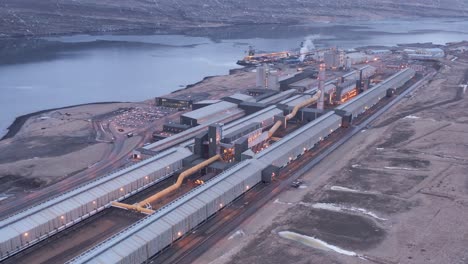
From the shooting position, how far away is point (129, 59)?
118 m

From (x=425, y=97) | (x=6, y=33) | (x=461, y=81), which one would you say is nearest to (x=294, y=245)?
(x=425, y=97)

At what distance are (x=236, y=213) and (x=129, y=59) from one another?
92.8 meters

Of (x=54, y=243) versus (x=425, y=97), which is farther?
(x=425, y=97)

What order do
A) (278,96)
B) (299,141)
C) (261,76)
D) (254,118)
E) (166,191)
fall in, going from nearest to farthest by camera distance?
(166,191) < (299,141) < (254,118) < (278,96) < (261,76)

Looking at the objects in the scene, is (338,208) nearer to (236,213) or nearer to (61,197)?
(236,213)

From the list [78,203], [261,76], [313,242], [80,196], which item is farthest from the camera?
[261,76]

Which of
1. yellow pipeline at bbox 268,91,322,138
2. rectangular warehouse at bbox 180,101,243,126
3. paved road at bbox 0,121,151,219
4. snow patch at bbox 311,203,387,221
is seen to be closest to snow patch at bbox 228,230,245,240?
snow patch at bbox 311,203,387,221

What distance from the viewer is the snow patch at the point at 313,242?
27056 millimetres

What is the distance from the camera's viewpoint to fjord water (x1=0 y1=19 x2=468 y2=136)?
265 ft

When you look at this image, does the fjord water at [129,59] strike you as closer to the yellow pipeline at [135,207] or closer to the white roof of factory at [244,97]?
the white roof of factory at [244,97]

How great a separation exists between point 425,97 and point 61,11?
6303 inches

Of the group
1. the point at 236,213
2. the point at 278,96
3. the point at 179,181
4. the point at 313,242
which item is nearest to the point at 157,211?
the point at 236,213

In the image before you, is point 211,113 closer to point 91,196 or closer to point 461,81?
point 91,196

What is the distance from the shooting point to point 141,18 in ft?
655
